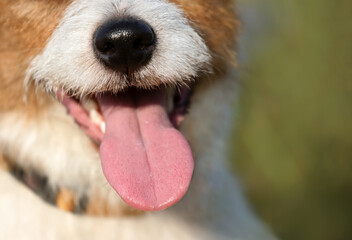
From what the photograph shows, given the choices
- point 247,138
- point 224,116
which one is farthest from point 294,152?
point 224,116

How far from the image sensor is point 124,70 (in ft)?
9.13

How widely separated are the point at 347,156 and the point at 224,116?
2.64 m

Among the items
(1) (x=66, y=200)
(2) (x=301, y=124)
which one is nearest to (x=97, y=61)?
(1) (x=66, y=200)

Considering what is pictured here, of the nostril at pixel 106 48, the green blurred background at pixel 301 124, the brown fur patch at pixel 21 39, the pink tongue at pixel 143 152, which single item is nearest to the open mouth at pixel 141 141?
the pink tongue at pixel 143 152

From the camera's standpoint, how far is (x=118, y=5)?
278 cm

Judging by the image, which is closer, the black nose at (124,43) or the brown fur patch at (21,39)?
the black nose at (124,43)

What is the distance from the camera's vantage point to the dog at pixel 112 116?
9.06ft

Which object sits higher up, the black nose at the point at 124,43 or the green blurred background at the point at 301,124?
the black nose at the point at 124,43

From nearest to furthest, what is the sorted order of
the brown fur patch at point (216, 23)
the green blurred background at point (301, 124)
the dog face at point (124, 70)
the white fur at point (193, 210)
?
the dog face at point (124, 70) → the white fur at point (193, 210) → the brown fur patch at point (216, 23) → the green blurred background at point (301, 124)

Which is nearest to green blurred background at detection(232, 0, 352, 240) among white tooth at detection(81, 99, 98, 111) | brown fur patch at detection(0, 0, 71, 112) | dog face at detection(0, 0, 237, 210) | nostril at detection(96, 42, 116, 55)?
dog face at detection(0, 0, 237, 210)

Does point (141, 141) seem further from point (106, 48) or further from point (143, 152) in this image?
point (106, 48)

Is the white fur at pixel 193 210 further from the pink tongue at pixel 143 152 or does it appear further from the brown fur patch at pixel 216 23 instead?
the pink tongue at pixel 143 152

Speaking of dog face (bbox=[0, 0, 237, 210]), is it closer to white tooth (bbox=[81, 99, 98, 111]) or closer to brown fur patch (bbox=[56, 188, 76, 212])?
white tooth (bbox=[81, 99, 98, 111])

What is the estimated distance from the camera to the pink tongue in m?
2.74
